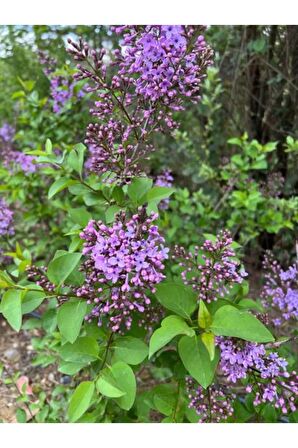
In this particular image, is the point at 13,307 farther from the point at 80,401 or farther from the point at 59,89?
the point at 59,89

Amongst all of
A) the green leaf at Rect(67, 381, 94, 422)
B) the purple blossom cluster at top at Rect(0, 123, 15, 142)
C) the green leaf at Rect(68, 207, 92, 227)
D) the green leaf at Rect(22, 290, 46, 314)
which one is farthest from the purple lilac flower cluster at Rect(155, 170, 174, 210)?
the purple blossom cluster at top at Rect(0, 123, 15, 142)

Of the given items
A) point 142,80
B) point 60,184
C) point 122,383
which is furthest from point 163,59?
point 122,383

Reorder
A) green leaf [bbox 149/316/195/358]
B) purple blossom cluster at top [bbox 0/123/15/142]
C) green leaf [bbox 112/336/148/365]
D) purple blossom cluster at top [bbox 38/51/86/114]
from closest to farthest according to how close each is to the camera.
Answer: green leaf [bbox 149/316/195/358] < green leaf [bbox 112/336/148/365] < purple blossom cluster at top [bbox 38/51/86/114] < purple blossom cluster at top [bbox 0/123/15/142]

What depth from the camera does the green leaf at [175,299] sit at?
107 cm

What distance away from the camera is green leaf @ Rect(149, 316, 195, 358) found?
895 millimetres

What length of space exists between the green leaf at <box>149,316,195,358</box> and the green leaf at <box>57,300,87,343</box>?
198 mm

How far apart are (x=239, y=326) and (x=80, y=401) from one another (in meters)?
0.41

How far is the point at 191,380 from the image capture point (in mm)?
1259

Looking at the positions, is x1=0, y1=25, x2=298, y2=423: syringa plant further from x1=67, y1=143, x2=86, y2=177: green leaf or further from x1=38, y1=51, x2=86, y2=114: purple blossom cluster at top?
x1=38, y1=51, x2=86, y2=114: purple blossom cluster at top

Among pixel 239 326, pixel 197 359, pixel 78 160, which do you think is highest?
pixel 78 160

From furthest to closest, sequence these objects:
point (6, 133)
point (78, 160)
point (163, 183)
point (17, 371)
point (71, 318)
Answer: point (6, 133), point (17, 371), point (163, 183), point (78, 160), point (71, 318)

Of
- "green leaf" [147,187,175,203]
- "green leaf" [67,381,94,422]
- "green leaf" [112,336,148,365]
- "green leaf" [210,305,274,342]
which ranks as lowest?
"green leaf" [67,381,94,422]

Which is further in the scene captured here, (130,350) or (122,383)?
(130,350)

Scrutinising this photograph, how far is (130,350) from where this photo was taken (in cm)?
112
